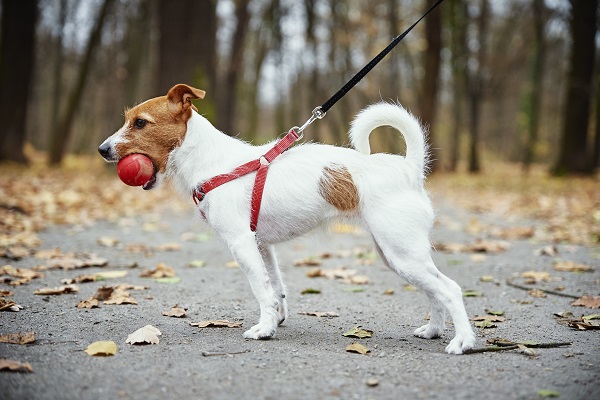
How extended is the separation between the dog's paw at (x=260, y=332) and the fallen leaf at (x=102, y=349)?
0.85 m

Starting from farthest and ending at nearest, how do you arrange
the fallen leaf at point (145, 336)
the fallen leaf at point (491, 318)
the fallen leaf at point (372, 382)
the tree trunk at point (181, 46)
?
the tree trunk at point (181, 46), the fallen leaf at point (491, 318), the fallen leaf at point (145, 336), the fallen leaf at point (372, 382)

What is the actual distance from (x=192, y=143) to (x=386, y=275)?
295 cm

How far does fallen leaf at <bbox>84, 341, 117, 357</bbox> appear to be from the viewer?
3.28 meters

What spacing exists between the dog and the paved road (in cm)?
31

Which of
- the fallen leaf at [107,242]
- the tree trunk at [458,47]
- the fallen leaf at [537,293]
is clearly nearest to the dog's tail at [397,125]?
the fallen leaf at [537,293]

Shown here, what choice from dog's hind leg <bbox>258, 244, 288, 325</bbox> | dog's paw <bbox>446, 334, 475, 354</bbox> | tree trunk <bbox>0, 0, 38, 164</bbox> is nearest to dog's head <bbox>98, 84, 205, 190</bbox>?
Result: dog's hind leg <bbox>258, 244, 288, 325</bbox>

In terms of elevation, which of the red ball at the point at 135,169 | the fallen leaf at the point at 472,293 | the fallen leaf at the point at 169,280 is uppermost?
the red ball at the point at 135,169

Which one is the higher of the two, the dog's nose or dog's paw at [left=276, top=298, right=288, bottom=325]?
the dog's nose

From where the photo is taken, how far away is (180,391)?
2768 mm

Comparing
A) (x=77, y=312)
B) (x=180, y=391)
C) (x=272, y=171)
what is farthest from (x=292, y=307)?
(x=180, y=391)

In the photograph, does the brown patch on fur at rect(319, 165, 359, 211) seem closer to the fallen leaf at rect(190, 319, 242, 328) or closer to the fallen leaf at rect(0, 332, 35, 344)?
the fallen leaf at rect(190, 319, 242, 328)

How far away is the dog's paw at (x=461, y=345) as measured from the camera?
3.49 meters

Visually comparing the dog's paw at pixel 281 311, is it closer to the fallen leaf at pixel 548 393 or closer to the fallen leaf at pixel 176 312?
the fallen leaf at pixel 176 312

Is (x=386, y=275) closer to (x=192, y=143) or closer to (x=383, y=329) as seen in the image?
(x=383, y=329)
